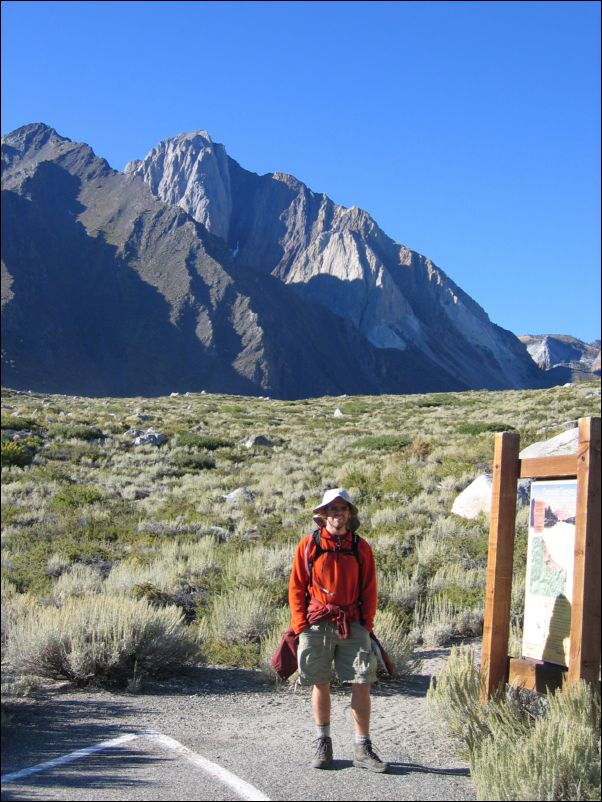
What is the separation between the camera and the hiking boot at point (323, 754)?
4.74 m

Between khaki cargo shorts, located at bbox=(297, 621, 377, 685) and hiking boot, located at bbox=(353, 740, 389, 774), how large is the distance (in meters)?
0.37

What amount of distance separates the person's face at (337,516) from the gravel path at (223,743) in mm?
1399

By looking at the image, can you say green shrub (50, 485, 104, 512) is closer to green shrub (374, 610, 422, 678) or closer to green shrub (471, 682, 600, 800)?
green shrub (374, 610, 422, 678)

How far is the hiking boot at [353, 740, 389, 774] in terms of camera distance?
4.70m

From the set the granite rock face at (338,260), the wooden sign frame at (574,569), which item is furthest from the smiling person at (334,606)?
the granite rock face at (338,260)

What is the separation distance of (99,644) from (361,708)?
2.82 m

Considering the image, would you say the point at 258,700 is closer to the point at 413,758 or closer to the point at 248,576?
the point at 413,758

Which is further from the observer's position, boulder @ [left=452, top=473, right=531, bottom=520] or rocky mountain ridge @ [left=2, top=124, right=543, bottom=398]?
rocky mountain ridge @ [left=2, top=124, right=543, bottom=398]

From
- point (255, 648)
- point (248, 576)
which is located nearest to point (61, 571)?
point (248, 576)

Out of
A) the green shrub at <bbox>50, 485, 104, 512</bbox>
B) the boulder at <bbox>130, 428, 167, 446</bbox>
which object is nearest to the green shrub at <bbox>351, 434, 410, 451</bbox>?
the boulder at <bbox>130, 428, 167, 446</bbox>

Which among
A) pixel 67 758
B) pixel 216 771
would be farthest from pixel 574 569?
pixel 67 758

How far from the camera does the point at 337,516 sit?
5.06 m

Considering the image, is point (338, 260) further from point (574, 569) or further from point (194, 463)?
point (574, 569)

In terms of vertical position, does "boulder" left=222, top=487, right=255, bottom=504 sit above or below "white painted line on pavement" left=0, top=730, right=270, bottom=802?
above
